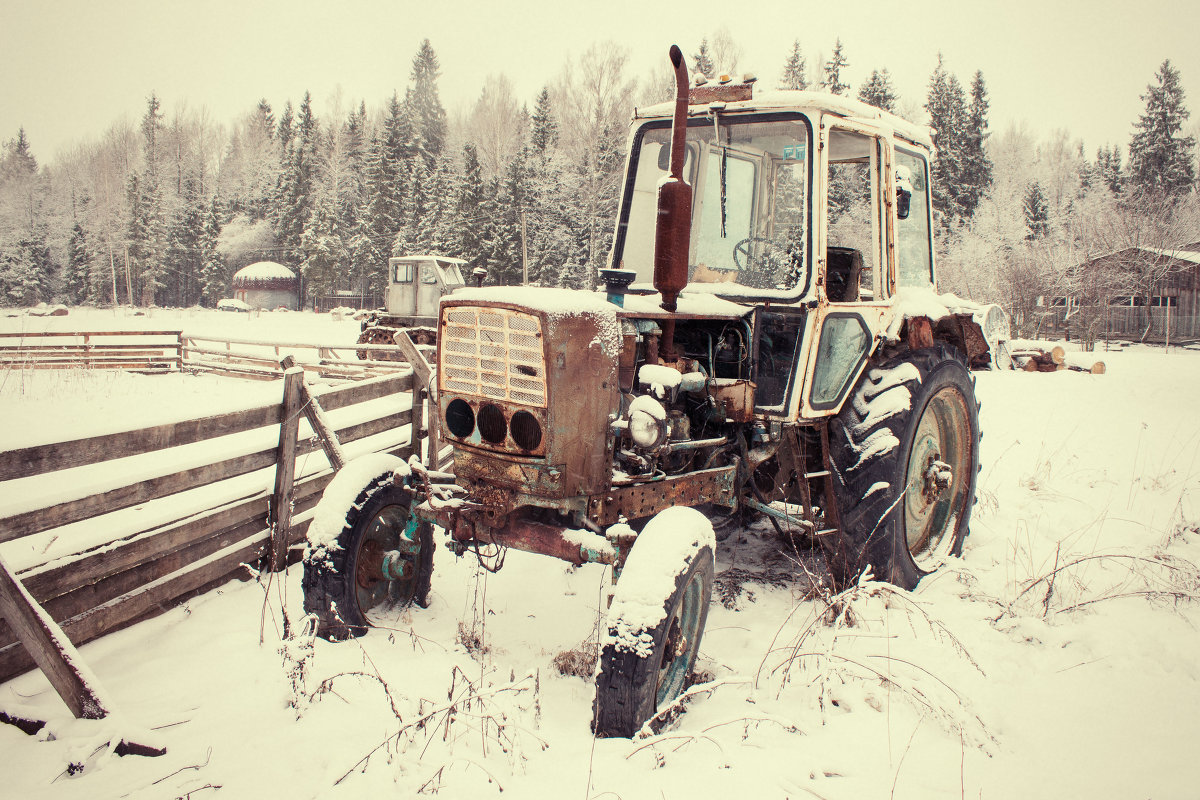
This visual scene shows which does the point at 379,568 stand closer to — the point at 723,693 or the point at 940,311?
the point at 723,693

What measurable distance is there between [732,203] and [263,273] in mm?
45541

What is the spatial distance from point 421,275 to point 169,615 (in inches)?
656

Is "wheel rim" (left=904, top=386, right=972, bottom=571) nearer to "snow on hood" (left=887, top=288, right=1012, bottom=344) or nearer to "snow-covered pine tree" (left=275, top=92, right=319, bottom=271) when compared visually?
"snow on hood" (left=887, top=288, right=1012, bottom=344)

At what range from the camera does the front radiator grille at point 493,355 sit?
2797mm

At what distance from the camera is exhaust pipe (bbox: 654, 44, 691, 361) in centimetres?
255

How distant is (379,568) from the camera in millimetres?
3609

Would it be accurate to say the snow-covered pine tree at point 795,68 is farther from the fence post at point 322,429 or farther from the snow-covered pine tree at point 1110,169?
the fence post at point 322,429

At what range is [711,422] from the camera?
→ 3.53m

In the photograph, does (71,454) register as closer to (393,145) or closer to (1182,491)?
(1182,491)

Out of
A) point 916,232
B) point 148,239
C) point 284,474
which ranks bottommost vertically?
point 284,474

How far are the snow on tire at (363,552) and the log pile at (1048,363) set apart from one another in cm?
1603

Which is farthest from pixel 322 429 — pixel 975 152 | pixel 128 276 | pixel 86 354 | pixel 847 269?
pixel 128 276

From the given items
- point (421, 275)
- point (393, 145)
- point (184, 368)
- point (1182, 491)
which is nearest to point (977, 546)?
point (1182, 491)

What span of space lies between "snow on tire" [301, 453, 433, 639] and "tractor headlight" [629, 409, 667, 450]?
4.08ft
